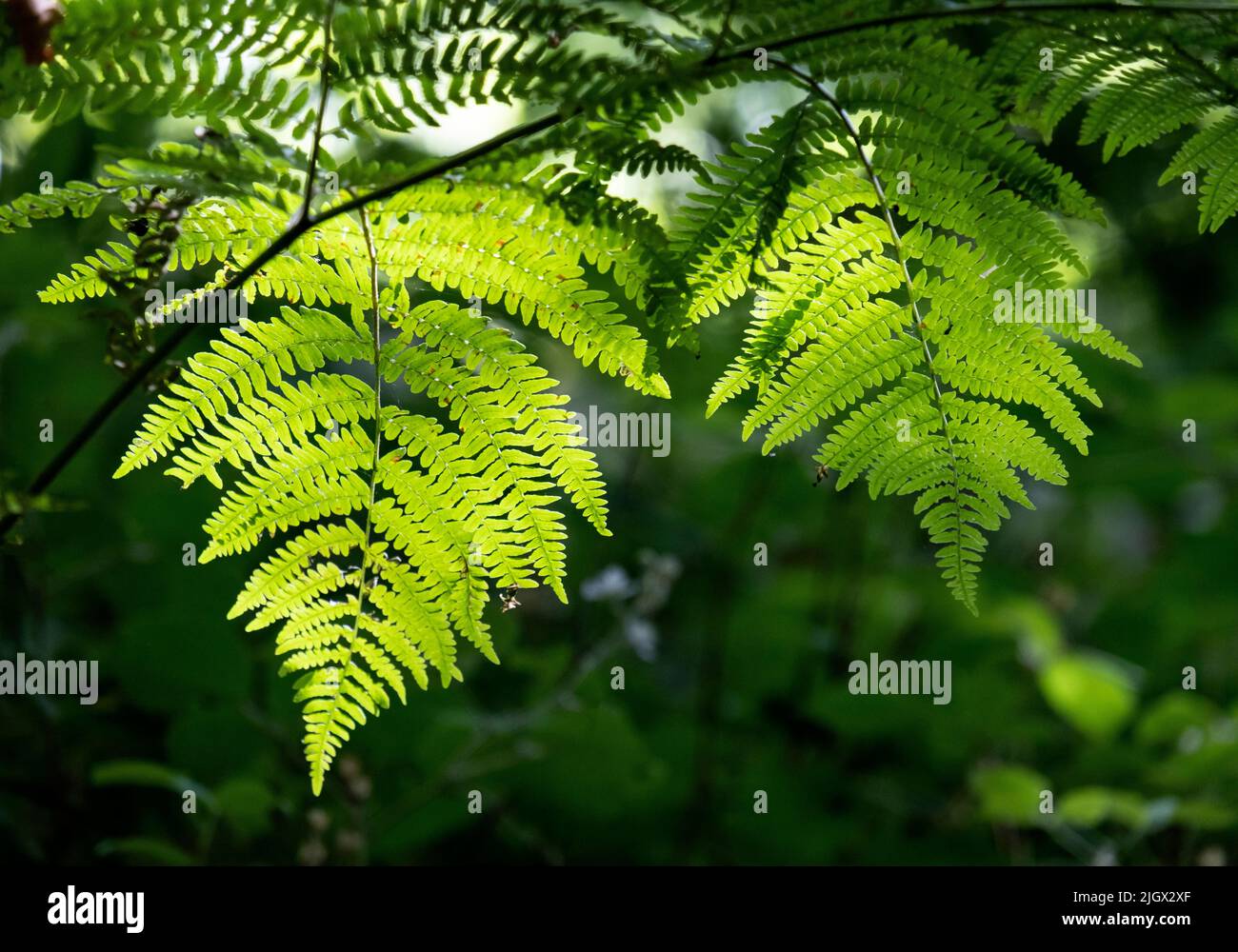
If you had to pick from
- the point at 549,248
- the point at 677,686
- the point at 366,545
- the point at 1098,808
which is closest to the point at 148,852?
the point at 366,545

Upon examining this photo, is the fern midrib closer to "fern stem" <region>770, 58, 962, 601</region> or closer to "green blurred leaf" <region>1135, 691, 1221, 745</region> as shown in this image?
"fern stem" <region>770, 58, 962, 601</region>

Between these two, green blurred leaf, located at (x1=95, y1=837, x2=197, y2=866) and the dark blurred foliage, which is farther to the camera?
the dark blurred foliage

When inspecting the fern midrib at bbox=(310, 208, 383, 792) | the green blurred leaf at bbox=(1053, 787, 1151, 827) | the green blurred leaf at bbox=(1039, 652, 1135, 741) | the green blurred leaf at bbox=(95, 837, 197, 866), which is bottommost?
the green blurred leaf at bbox=(1053, 787, 1151, 827)

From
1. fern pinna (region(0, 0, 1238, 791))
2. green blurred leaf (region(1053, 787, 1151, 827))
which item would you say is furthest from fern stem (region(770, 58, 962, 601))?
green blurred leaf (region(1053, 787, 1151, 827))

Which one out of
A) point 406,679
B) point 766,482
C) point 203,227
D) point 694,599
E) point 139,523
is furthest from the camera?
point 694,599

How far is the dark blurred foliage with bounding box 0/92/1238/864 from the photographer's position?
68.2 inches

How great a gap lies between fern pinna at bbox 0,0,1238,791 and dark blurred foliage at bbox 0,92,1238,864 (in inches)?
8.4

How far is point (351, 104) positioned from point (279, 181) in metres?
0.12

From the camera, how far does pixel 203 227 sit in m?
0.79

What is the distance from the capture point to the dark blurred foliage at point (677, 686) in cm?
173
